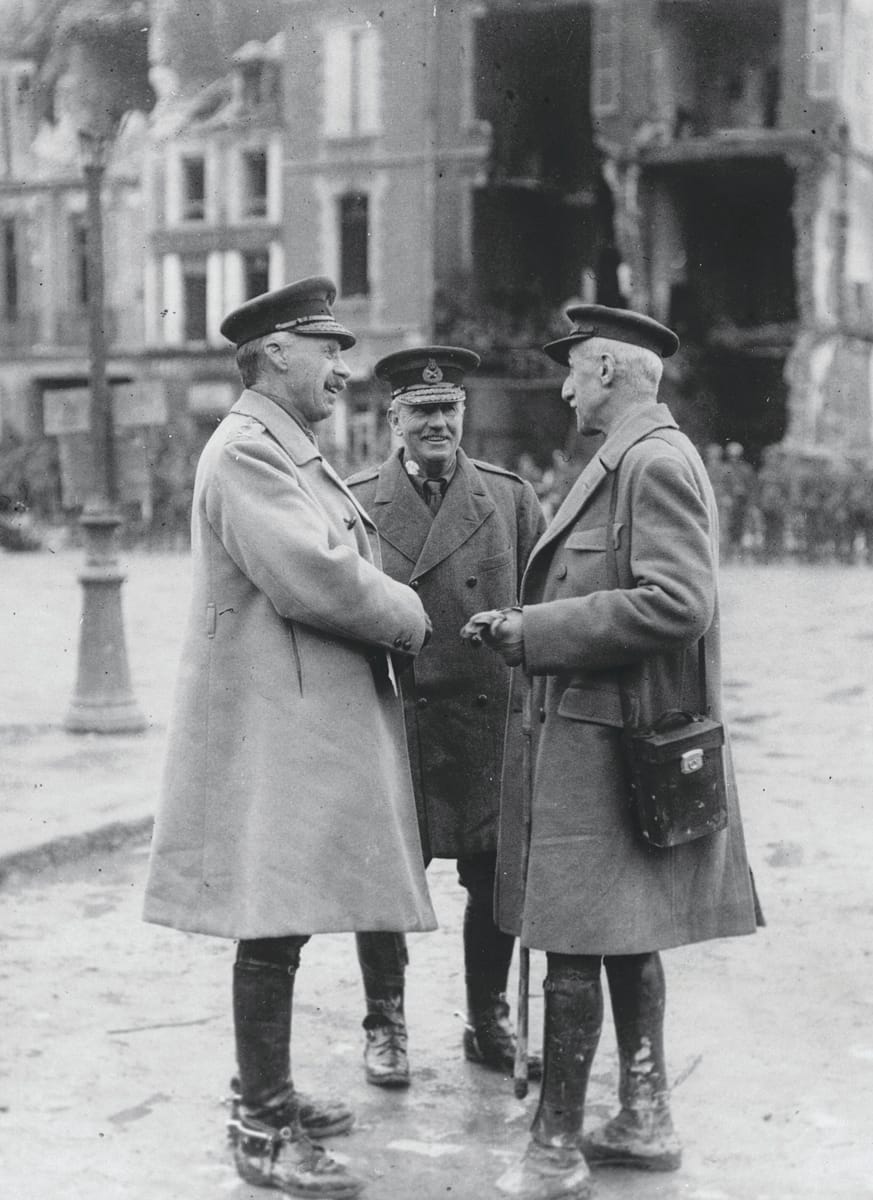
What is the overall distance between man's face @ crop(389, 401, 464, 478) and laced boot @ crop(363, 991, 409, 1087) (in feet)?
5.19

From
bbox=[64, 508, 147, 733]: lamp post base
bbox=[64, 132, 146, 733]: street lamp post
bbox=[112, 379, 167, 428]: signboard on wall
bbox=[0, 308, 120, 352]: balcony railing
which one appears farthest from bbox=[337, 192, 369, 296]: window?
bbox=[64, 508, 147, 733]: lamp post base

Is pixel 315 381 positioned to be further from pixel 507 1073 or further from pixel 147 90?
pixel 147 90

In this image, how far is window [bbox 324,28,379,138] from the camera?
101 ft

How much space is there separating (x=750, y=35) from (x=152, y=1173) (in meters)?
30.3

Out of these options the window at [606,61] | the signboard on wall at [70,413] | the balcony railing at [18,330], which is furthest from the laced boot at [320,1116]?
the balcony railing at [18,330]

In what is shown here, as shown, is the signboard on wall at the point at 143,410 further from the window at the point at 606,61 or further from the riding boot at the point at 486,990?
the window at the point at 606,61

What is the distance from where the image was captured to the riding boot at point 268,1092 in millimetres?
3594

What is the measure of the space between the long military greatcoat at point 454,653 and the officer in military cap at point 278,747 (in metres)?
0.74

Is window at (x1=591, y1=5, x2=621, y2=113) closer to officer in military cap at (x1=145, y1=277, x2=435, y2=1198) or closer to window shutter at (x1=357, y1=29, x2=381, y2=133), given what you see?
window shutter at (x1=357, y1=29, x2=381, y2=133)

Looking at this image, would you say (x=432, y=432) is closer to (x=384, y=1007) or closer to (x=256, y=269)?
(x=384, y=1007)

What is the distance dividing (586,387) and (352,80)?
96.0ft

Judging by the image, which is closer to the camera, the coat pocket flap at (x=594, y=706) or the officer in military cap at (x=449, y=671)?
the coat pocket flap at (x=594, y=706)

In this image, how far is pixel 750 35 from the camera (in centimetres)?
3038

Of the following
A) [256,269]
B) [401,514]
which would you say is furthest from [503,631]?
[256,269]
